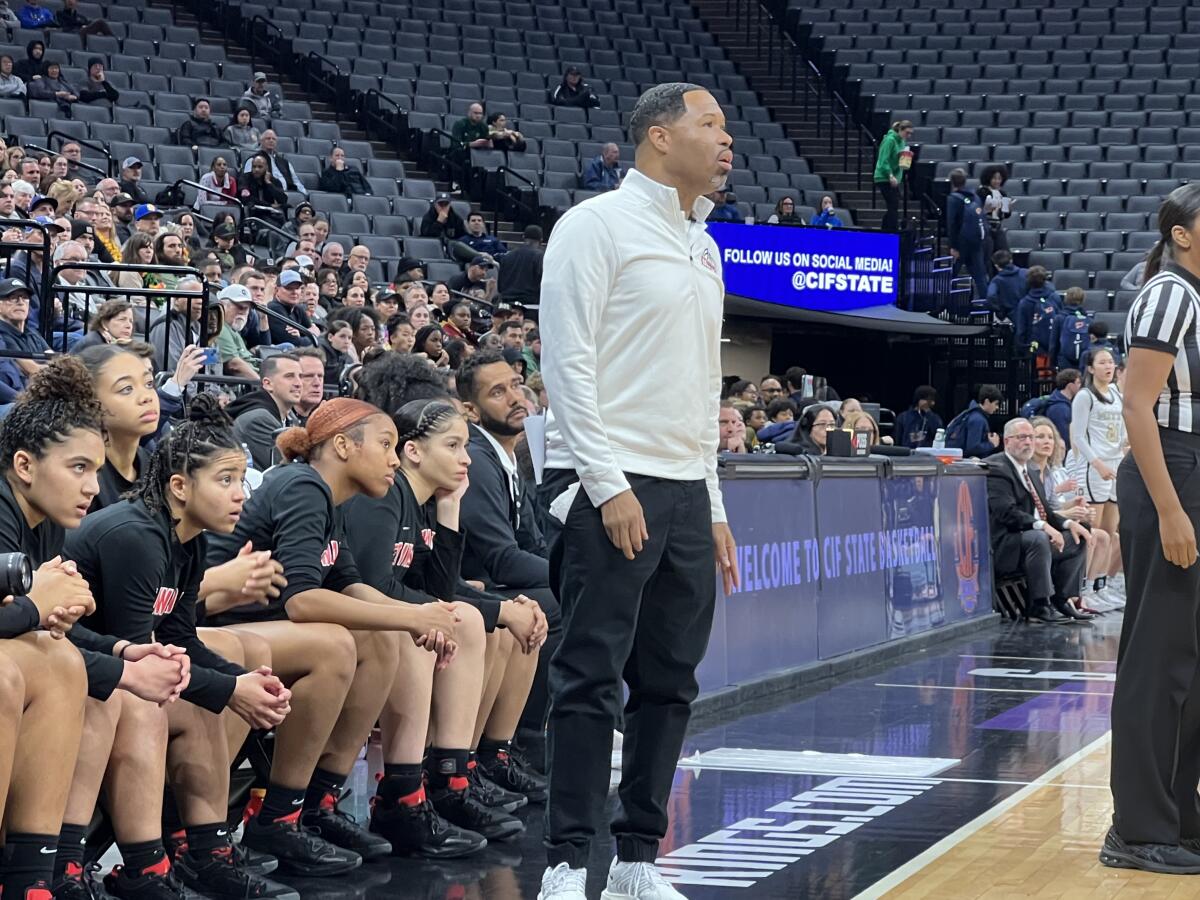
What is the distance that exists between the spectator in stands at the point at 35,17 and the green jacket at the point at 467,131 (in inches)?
189

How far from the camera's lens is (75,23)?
2038 cm

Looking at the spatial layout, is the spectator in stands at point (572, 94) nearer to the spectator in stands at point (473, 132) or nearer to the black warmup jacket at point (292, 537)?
the spectator in stands at point (473, 132)

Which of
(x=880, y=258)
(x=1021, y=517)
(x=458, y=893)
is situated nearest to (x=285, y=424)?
(x=458, y=893)

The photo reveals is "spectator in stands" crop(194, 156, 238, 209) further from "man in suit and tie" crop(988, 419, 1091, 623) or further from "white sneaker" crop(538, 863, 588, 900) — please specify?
"white sneaker" crop(538, 863, 588, 900)

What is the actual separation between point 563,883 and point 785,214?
17.9m

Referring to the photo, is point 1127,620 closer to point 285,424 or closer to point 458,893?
point 458,893

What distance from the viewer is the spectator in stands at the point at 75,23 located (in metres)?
20.3

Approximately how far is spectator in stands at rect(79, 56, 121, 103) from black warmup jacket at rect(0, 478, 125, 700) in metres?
15.4

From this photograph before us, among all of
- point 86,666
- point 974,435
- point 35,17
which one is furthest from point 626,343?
point 35,17

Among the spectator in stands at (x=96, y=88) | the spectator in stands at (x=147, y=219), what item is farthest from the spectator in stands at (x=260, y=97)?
the spectator in stands at (x=147, y=219)

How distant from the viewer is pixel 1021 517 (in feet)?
40.8

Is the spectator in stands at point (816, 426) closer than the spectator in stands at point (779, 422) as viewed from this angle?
Yes

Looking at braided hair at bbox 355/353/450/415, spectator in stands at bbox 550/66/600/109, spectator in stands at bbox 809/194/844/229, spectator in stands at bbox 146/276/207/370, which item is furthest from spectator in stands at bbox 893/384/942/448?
braided hair at bbox 355/353/450/415

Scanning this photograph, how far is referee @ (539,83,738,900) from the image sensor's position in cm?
395
